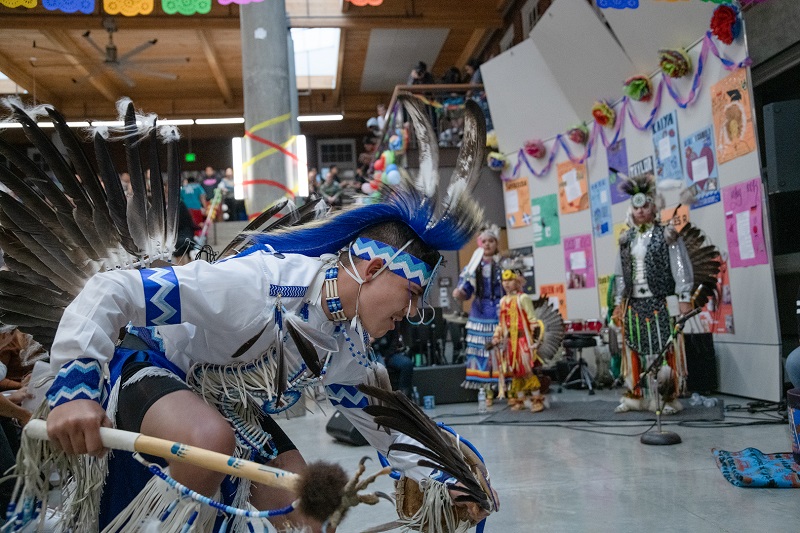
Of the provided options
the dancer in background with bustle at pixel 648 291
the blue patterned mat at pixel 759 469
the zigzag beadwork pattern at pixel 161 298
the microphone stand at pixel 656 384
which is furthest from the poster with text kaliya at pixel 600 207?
the zigzag beadwork pattern at pixel 161 298

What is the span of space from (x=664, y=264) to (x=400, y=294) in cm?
381

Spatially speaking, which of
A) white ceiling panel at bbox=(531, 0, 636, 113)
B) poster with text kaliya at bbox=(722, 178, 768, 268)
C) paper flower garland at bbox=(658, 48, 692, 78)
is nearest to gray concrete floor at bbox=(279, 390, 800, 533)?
poster with text kaliya at bbox=(722, 178, 768, 268)

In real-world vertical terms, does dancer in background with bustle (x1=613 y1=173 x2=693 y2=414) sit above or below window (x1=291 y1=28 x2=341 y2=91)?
below

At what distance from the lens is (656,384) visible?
4535 mm

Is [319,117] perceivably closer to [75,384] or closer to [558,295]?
[558,295]

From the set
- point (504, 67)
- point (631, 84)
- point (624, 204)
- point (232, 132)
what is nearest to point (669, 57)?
point (631, 84)

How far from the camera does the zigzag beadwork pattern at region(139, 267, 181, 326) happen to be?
1545 mm

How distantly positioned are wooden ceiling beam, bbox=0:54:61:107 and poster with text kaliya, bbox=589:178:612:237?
8.97 metres

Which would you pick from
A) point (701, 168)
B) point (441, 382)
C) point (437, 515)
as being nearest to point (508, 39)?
point (701, 168)

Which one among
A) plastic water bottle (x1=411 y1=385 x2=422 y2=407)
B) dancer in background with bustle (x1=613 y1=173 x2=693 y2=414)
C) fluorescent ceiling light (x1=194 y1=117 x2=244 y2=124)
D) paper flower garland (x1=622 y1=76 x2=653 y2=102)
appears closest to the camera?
dancer in background with bustle (x1=613 y1=173 x2=693 y2=414)

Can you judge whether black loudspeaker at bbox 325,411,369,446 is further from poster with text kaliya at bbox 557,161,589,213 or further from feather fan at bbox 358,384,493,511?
poster with text kaliya at bbox 557,161,589,213

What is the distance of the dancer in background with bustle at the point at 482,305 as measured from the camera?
240 inches

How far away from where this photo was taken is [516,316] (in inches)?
234

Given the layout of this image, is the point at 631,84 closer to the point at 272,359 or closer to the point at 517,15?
the point at 517,15
